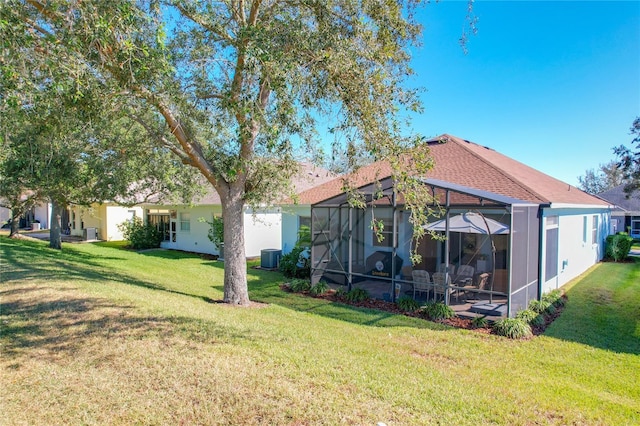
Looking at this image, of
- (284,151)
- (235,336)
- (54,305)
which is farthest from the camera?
(284,151)

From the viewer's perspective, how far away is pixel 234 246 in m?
9.39

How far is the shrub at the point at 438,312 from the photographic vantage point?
29.6 ft

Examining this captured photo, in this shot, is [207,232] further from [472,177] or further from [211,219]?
[472,177]

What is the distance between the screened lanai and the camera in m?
9.06

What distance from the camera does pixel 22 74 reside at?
502 cm

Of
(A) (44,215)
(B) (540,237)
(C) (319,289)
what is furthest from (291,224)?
(A) (44,215)

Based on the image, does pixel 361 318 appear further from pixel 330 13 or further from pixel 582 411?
pixel 330 13

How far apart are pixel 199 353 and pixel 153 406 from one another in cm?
133

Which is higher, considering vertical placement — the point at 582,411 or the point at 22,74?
the point at 22,74

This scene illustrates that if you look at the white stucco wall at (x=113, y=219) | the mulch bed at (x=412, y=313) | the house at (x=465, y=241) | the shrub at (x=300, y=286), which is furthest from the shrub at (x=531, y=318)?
the white stucco wall at (x=113, y=219)

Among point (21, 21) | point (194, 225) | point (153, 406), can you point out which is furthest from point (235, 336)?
point (194, 225)

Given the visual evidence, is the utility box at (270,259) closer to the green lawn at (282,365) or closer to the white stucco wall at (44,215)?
the green lawn at (282,365)

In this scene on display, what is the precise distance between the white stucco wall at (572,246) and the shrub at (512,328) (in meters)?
3.07

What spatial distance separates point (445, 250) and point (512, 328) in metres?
2.49
